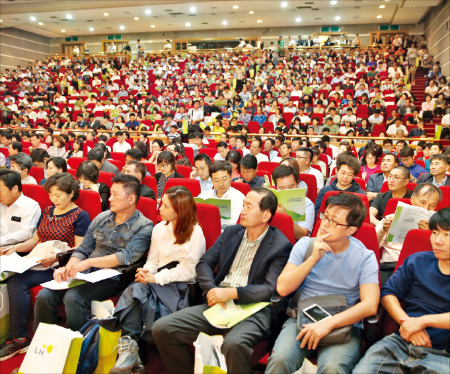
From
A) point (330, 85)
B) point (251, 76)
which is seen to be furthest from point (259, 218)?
point (251, 76)

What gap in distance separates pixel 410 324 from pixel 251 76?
13369 millimetres

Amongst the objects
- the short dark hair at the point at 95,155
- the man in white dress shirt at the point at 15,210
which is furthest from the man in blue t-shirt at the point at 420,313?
the short dark hair at the point at 95,155

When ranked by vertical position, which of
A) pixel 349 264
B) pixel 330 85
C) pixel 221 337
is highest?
pixel 330 85

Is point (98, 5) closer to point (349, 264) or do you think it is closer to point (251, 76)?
point (251, 76)

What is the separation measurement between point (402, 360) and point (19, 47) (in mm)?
22304

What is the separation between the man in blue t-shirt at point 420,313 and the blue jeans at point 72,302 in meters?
1.39

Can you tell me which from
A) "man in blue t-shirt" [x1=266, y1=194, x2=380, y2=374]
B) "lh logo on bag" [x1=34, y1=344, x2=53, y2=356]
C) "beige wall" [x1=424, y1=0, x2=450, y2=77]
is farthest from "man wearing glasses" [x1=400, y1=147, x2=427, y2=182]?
"beige wall" [x1=424, y1=0, x2=450, y2=77]

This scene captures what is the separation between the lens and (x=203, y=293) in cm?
203

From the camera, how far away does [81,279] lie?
7.04ft

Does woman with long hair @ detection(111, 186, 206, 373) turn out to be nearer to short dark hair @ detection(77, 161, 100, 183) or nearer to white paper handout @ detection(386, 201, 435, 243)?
white paper handout @ detection(386, 201, 435, 243)

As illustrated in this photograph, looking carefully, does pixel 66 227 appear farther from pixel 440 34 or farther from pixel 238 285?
pixel 440 34

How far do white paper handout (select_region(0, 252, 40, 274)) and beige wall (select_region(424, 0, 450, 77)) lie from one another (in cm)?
1238

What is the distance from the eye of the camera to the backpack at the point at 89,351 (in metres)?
1.88

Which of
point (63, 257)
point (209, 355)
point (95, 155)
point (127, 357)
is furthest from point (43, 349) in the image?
point (95, 155)
